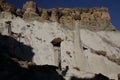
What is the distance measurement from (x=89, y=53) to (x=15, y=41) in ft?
40.9

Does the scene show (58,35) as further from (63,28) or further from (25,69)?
(25,69)

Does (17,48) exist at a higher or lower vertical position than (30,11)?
lower

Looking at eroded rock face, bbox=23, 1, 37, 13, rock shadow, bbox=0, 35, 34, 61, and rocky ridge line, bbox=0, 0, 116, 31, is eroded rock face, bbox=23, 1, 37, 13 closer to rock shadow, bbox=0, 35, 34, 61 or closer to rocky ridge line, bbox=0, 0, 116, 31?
rocky ridge line, bbox=0, 0, 116, 31

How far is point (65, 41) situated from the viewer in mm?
47031

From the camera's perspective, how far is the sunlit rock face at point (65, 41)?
37.8 m

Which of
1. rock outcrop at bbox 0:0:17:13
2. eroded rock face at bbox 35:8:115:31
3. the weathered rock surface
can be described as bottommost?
the weathered rock surface

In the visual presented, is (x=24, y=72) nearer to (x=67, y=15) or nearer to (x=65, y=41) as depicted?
(x=65, y=41)

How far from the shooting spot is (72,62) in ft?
138

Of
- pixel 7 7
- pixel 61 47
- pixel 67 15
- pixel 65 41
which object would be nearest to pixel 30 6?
pixel 7 7

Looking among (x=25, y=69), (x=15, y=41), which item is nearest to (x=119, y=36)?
(x=15, y=41)

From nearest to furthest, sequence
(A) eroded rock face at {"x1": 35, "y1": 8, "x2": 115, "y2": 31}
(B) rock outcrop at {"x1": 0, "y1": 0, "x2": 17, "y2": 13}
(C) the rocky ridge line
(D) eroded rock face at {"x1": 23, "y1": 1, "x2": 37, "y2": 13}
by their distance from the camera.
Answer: (B) rock outcrop at {"x1": 0, "y1": 0, "x2": 17, "y2": 13}, (C) the rocky ridge line, (D) eroded rock face at {"x1": 23, "y1": 1, "x2": 37, "y2": 13}, (A) eroded rock face at {"x1": 35, "y1": 8, "x2": 115, "y2": 31}

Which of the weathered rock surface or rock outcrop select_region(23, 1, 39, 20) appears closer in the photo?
the weathered rock surface

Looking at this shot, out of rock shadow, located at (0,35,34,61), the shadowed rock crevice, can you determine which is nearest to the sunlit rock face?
rock shadow, located at (0,35,34,61)

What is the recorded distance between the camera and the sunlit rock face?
37.8 metres
